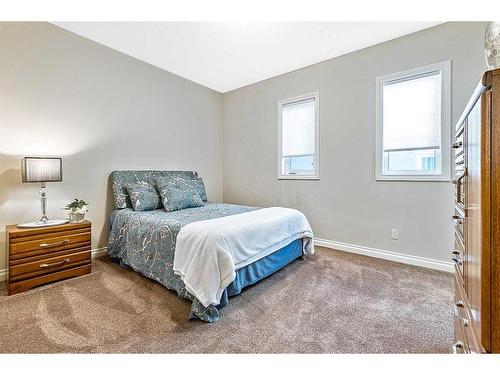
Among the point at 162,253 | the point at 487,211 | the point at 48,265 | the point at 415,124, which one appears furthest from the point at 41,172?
the point at 415,124

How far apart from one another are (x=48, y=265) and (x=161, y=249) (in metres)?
1.12

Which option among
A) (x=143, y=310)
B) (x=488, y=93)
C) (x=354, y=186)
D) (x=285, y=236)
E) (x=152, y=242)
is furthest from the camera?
(x=354, y=186)

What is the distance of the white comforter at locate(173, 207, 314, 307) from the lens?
170cm

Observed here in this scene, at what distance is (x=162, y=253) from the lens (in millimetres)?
2127

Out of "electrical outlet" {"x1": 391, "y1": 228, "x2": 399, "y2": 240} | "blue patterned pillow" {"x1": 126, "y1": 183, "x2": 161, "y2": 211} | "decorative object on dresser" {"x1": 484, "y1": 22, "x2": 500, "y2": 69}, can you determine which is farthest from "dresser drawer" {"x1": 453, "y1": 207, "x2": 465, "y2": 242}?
"blue patterned pillow" {"x1": 126, "y1": 183, "x2": 161, "y2": 211}

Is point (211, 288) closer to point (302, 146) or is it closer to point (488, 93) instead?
point (488, 93)

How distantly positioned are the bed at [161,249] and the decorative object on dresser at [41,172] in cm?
66

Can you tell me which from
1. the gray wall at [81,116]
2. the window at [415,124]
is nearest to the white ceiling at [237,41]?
the gray wall at [81,116]

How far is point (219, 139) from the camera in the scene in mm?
4648

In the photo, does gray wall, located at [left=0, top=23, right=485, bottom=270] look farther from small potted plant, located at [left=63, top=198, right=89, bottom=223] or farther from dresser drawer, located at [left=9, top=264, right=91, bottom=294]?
dresser drawer, located at [left=9, top=264, right=91, bottom=294]

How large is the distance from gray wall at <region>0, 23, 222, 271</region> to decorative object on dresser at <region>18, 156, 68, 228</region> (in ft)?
0.80

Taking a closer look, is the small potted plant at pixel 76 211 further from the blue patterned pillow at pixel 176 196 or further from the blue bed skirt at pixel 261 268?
the blue bed skirt at pixel 261 268
